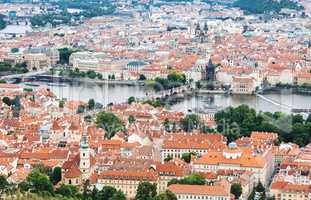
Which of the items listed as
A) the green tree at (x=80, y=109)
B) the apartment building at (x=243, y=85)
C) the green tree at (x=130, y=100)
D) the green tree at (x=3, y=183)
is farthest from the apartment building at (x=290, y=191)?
the apartment building at (x=243, y=85)

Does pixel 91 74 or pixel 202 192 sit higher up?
pixel 202 192

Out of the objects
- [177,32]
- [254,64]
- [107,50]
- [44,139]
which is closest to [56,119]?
[44,139]

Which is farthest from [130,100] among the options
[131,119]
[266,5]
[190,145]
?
[266,5]

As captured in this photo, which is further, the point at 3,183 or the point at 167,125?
the point at 167,125

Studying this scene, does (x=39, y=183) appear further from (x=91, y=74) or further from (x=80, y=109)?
(x=91, y=74)

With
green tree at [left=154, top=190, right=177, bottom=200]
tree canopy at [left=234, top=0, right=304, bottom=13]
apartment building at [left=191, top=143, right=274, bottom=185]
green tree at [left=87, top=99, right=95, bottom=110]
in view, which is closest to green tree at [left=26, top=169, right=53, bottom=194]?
green tree at [left=154, top=190, right=177, bottom=200]

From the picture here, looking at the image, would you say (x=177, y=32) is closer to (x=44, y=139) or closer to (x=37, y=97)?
(x=37, y=97)

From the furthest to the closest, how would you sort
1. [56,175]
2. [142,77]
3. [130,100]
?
[142,77] → [130,100] → [56,175]
